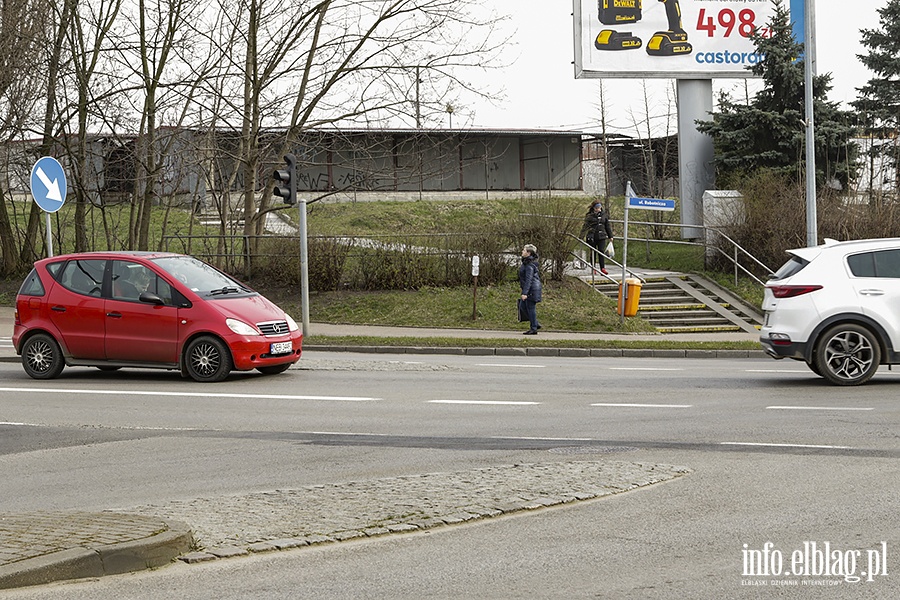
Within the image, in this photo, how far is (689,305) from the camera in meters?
27.1

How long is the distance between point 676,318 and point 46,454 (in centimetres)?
1882

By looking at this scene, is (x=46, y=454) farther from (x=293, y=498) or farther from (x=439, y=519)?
(x=439, y=519)

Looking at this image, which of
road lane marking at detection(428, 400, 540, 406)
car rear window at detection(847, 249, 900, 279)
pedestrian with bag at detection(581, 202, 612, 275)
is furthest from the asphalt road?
pedestrian with bag at detection(581, 202, 612, 275)

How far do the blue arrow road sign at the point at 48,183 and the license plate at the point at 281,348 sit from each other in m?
5.87

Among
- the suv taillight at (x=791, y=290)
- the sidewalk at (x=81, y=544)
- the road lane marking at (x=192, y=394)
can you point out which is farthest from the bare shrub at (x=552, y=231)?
the sidewalk at (x=81, y=544)

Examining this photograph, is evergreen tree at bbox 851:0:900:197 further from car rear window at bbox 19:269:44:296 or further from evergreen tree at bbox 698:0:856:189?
car rear window at bbox 19:269:44:296

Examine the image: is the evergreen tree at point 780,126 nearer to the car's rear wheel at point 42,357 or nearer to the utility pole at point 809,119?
the utility pole at point 809,119

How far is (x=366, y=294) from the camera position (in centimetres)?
2788

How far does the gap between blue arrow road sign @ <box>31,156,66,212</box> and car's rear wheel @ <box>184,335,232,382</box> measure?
5.35 m

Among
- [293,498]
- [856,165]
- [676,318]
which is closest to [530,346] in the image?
[676,318]

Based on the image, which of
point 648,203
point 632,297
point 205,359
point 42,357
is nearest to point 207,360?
point 205,359

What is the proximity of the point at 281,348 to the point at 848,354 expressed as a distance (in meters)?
7.40

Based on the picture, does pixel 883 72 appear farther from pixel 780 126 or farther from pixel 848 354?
pixel 848 354

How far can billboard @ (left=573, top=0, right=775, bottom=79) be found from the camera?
3528 centimetres
